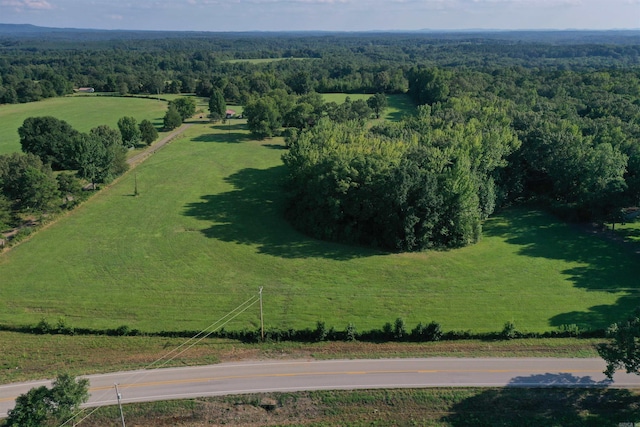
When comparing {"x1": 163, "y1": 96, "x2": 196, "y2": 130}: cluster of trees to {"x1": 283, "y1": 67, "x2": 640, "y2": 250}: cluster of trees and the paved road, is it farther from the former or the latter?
the paved road

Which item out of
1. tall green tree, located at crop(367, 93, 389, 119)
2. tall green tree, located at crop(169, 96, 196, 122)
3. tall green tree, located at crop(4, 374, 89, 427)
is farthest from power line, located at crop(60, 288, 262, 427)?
tall green tree, located at crop(169, 96, 196, 122)

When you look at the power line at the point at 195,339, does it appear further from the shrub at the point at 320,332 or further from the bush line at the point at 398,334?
the shrub at the point at 320,332

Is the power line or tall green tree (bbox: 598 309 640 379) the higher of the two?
tall green tree (bbox: 598 309 640 379)

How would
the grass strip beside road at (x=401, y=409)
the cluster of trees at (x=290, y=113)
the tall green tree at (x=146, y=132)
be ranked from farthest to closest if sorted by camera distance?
the cluster of trees at (x=290, y=113), the tall green tree at (x=146, y=132), the grass strip beside road at (x=401, y=409)

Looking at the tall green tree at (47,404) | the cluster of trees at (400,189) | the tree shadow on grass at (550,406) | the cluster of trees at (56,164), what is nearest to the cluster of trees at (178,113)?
the cluster of trees at (56,164)

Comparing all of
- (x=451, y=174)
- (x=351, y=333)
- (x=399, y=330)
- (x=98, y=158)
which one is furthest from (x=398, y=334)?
→ (x=98, y=158)

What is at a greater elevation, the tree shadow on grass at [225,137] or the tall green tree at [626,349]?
the tree shadow on grass at [225,137]
